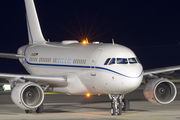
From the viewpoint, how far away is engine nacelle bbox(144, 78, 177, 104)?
27297 mm

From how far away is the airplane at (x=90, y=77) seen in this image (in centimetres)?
2477

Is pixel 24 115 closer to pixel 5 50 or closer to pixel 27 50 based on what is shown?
pixel 27 50

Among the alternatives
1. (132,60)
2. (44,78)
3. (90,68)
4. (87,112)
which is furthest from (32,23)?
(132,60)

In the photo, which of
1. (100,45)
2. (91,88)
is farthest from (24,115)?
(100,45)

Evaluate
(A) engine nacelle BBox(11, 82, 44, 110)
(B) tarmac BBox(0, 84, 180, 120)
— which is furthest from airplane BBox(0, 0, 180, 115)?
(B) tarmac BBox(0, 84, 180, 120)

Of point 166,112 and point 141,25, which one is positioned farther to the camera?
point 141,25

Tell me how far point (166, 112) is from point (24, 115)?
8008mm

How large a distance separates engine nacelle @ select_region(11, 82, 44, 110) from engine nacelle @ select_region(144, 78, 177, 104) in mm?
6250

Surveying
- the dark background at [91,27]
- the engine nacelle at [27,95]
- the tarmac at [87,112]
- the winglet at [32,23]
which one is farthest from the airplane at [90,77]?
the dark background at [91,27]

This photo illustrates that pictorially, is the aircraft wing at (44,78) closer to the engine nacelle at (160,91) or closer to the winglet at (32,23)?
the engine nacelle at (160,91)

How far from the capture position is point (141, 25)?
14412 centimetres

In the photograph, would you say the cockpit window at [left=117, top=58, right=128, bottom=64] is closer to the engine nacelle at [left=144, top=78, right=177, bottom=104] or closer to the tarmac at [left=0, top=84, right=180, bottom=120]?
the tarmac at [left=0, top=84, right=180, bottom=120]

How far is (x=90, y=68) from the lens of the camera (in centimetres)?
2617

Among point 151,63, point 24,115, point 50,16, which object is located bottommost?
point 24,115
